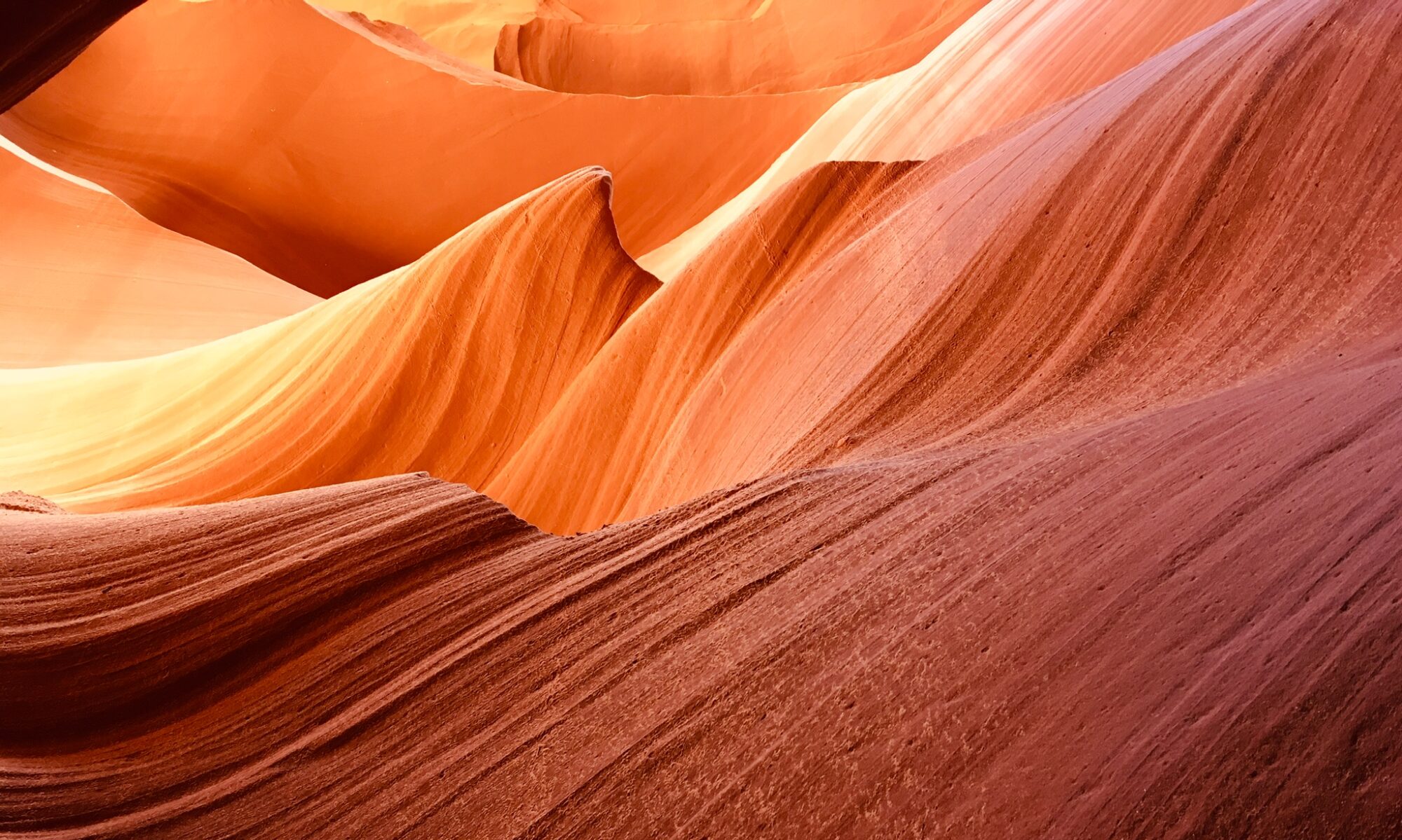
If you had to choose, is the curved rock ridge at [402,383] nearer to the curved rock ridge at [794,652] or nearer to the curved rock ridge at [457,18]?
the curved rock ridge at [794,652]

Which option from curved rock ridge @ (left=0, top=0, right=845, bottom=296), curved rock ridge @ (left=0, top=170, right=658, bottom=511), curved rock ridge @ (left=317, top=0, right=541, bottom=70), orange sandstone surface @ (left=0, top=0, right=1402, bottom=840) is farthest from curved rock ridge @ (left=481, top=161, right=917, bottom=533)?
curved rock ridge @ (left=317, top=0, right=541, bottom=70)

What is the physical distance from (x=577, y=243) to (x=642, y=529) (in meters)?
1.43

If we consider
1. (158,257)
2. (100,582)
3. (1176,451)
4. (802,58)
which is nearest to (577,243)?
(100,582)

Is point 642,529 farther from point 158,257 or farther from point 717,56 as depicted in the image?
point 717,56

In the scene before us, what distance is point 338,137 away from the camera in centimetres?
456

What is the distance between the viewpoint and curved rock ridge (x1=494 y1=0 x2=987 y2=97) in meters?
5.75

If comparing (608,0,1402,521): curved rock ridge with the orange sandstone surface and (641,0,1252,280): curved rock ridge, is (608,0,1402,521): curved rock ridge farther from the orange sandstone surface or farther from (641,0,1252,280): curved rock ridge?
(641,0,1252,280): curved rock ridge

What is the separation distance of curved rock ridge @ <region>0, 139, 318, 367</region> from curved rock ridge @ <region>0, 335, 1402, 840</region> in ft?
8.80

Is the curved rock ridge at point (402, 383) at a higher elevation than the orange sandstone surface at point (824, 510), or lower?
higher

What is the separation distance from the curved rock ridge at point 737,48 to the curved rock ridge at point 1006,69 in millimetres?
2670

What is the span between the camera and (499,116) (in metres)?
4.56

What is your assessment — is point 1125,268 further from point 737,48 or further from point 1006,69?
point 737,48

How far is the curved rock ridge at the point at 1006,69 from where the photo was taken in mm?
2285

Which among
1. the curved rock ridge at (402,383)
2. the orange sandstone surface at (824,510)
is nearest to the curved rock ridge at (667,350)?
the orange sandstone surface at (824,510)
